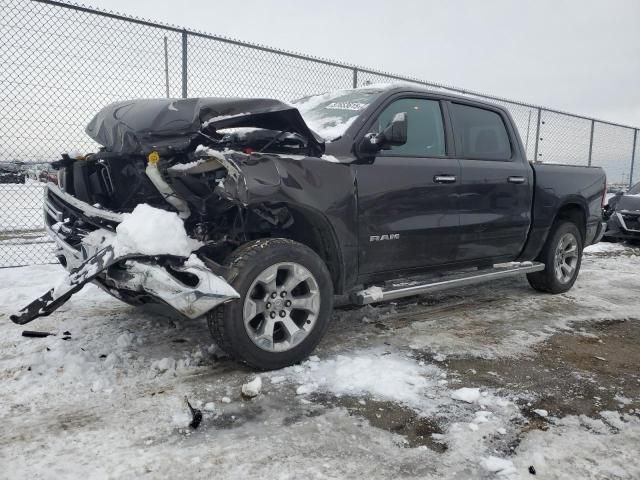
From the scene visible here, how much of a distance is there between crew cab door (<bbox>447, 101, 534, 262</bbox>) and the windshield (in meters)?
0.84

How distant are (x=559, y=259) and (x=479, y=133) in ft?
6.13

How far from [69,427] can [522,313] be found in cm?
382

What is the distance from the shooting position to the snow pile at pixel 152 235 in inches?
104

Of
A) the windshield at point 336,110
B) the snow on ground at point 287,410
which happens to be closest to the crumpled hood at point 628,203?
the snow on ground at point 287,410

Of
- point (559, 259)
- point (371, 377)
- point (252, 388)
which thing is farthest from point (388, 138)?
point (559, 259)

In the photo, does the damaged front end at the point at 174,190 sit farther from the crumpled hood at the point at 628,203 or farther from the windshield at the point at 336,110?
the crumpled hood at the point at 628,203

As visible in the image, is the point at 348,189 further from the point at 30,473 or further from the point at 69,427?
the point at 30,473

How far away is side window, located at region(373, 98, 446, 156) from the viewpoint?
3.70m

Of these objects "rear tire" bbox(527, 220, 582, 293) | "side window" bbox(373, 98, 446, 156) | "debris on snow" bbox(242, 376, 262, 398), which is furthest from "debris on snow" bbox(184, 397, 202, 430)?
"rear tire" bbox(527, 220, 582, 293)

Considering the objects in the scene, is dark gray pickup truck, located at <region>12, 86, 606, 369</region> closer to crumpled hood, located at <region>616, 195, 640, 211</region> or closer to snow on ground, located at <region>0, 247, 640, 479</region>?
snow on ground, located at <region>0, 247, 640, 479</region>

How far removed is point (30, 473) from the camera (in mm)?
1959

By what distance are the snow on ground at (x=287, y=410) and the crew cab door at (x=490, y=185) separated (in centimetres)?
83

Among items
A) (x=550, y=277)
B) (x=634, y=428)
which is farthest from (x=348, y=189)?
(x=550, y=277)

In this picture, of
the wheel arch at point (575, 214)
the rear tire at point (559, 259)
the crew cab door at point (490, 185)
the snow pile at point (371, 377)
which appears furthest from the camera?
the wheel arch at point (575, 214)
